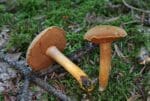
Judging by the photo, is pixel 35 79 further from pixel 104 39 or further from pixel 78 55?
pixel 104 39

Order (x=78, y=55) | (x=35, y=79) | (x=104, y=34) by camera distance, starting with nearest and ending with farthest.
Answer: (x=104, y=34) → (x=35, y=79) → (x=78, y=55)

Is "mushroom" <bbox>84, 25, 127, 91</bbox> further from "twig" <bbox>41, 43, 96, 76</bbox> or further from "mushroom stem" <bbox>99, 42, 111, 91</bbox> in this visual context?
"twig" <bbox>41, 43, 96, 76</bbox>

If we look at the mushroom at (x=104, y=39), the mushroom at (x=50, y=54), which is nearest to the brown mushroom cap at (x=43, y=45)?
the mushroom at (x=50, y=54)

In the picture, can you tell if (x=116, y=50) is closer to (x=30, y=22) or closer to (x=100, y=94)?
(x=100, y=94)

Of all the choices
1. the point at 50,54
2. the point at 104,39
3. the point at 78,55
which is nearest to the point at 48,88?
the point at 50,54

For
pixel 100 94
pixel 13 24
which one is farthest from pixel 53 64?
pixel 13 24
